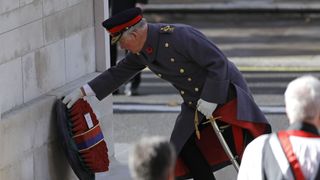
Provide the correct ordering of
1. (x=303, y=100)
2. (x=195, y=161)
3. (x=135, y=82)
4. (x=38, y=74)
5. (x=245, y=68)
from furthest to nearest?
(x=245, y=68), (x=135, y=82), (x=38, y=74), (x=195, y=161), (x=303, y=100)

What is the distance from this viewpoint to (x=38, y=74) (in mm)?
7465

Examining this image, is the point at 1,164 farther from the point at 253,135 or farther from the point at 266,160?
the point at 266,160

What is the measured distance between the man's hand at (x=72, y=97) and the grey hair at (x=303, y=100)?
2.81 metres


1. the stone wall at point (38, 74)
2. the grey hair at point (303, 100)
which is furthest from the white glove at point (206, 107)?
the grey hair at point (303, 100)

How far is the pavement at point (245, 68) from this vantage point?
1041 centimetres

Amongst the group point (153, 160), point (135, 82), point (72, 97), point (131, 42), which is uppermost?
point (153, 160)

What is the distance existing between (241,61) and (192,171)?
6.56 m

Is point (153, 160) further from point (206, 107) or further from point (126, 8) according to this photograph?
point (126, 8)

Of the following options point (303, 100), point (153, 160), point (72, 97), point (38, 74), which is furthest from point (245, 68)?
point (153, 160)

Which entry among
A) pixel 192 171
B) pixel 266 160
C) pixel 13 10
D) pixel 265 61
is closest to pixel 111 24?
pixel 13 10

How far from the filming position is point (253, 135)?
7.23 meters

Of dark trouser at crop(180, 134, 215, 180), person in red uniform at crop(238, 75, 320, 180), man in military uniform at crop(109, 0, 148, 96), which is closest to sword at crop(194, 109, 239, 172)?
dark trouser at crop(180, 134, 215, 180)

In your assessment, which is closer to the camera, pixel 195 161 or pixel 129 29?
pixel 129 29

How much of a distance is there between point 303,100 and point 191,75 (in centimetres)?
228
